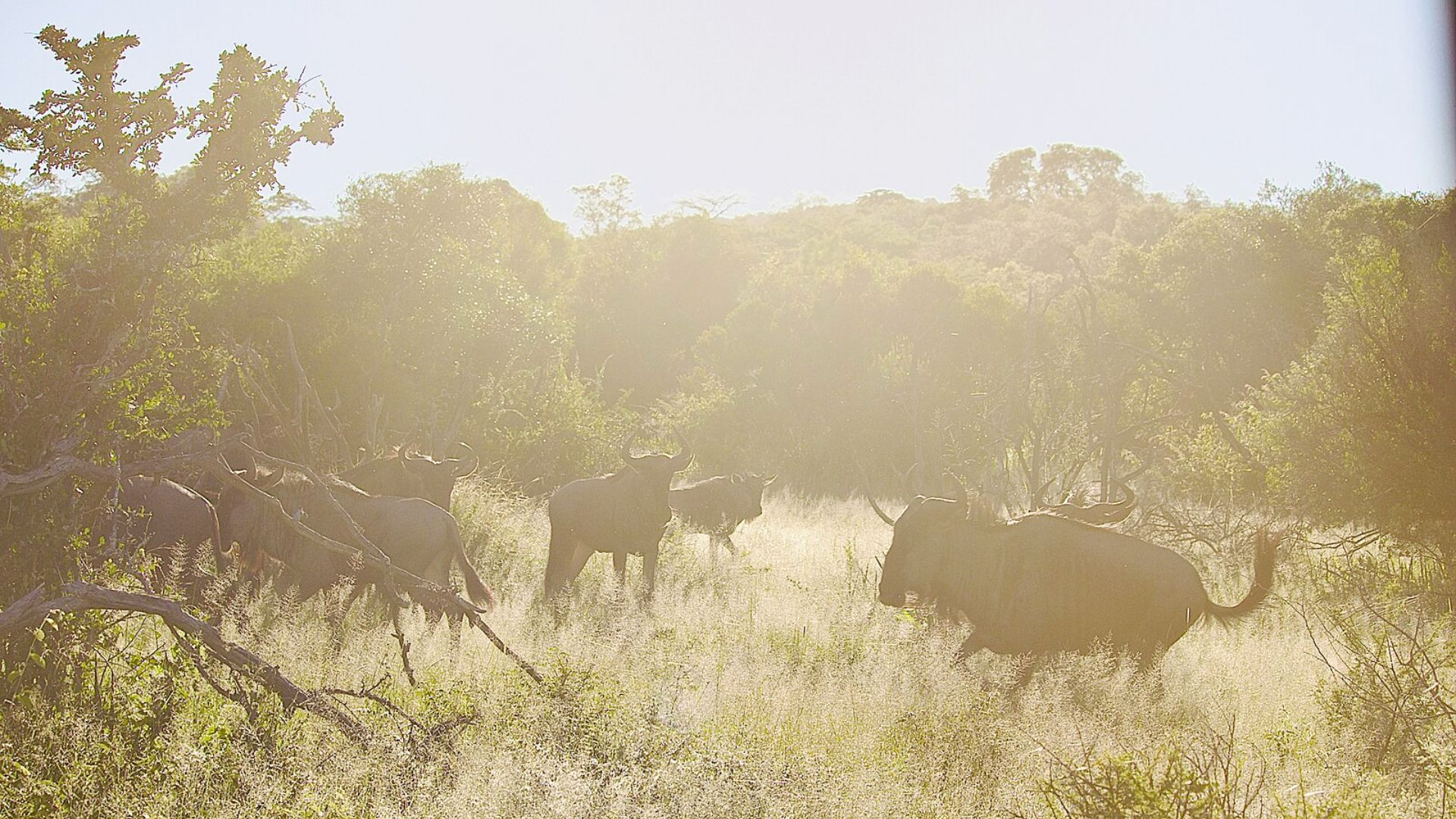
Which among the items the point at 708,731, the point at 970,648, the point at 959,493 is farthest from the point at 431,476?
the point at 708,731

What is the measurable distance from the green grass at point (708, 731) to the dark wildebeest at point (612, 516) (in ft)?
3.51

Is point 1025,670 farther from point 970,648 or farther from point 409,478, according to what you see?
point 409,478

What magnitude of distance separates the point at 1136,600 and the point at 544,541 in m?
Result: 7.74

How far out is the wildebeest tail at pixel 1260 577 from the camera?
22.1ft

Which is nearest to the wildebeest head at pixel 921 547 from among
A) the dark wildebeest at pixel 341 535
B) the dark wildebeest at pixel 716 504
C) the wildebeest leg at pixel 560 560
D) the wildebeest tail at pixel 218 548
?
the dark wildebeest at pixel 341 535

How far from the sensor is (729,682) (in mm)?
6789

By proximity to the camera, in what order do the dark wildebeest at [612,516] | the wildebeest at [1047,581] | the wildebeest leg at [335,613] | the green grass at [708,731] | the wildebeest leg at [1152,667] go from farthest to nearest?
the dark wildebeest at [612,516] → the wildebeest leg at [335,613] → the wildebeest at [1047,581] → the wildebeest leg at [1152,667] → the green grass at [708,731]

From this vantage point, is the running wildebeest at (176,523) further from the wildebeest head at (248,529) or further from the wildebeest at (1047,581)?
the wildebeest at (1047,581)

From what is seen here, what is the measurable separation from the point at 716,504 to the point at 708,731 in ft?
30.6

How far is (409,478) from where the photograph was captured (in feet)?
32.3

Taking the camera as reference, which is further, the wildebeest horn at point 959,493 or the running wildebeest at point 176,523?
the running wildebeest at point 176,523

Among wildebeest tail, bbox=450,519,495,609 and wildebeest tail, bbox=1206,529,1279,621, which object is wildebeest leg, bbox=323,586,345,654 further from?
wildebeest tail, bbox=1206,529,1279,621

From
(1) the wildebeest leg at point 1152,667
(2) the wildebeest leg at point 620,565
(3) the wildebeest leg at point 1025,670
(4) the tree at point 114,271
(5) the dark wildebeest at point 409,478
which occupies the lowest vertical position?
(2) the wildebeest leg at point 620,565

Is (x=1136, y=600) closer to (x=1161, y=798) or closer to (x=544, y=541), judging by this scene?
(x=1161, y=798)
